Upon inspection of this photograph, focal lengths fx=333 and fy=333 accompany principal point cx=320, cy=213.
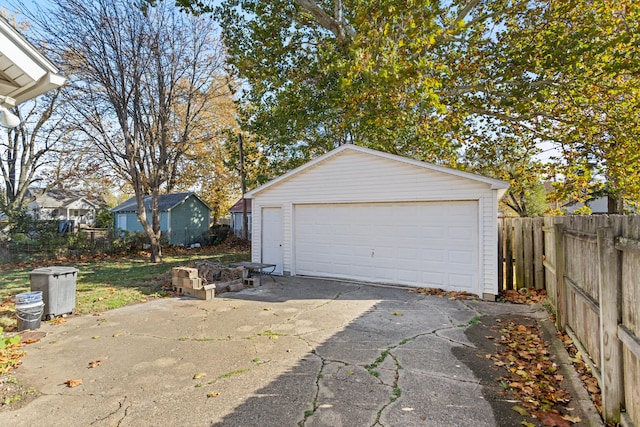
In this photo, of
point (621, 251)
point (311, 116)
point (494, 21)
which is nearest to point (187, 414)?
point (621, 251)

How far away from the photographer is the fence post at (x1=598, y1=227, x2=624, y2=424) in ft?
8.46

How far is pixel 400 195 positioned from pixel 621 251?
5.99m

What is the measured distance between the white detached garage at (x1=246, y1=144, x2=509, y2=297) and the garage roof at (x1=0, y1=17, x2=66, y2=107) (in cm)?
620

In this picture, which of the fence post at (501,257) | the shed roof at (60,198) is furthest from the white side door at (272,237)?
Result: the shed roof at (60,198)

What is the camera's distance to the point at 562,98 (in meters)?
11.2

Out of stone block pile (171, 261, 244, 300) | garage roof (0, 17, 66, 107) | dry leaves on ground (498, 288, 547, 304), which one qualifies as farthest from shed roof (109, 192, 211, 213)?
dry leaves on ground (498, 288, 547, 304)

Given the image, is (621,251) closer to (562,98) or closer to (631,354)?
(631,354)

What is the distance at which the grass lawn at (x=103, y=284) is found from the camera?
682 cm

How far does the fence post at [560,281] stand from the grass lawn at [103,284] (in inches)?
305

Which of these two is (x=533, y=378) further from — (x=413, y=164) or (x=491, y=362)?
(x=413, y=164)

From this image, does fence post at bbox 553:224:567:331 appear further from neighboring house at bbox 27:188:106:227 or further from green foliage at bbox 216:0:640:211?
neighboring house at bbox 27:188:106:227

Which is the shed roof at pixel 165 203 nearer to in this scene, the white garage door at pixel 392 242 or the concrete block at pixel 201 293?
the white garage door at pixel 392 242

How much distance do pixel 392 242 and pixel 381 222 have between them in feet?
1.96

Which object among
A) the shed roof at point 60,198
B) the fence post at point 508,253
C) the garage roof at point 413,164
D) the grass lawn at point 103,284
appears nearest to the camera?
the grass lawn at point 103,284
